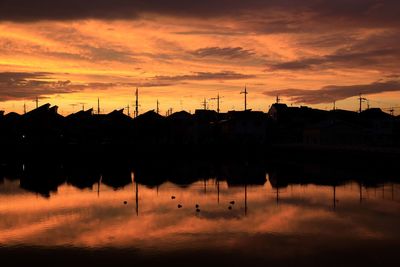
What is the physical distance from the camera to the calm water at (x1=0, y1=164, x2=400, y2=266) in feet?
62.2

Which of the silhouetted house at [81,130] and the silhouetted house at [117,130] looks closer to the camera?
the silhouetted house at [81,130]

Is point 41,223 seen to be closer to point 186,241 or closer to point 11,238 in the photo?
point 11,238

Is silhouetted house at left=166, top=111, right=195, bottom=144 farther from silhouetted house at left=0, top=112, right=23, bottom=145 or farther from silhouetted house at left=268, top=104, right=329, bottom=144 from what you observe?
silhouetted house at left=0, top=112, right=23, bottom=145

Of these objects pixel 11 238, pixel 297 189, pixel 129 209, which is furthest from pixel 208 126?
pixel 11 238

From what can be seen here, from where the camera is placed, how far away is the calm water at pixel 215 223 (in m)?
19.0

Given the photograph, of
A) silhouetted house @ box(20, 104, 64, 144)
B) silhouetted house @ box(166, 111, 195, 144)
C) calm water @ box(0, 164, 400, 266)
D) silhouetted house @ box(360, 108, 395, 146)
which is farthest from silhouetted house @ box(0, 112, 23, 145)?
silhouetted house @ box(360, 108, 395, 146)

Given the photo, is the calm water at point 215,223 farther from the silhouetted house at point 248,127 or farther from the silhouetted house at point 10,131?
the silhouetted house at point 248,127

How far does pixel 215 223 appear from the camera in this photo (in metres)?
23.9

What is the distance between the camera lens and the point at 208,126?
Answer: 95.6 m

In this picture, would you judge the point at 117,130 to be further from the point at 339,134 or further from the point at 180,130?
the point at 339,134

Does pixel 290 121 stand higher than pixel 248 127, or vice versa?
pixel 290 121

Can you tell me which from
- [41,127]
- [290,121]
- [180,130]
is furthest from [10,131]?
[290,121]

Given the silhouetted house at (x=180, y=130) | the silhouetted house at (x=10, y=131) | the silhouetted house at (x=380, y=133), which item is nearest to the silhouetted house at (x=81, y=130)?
the silhouetted house at (x=10, y=131)

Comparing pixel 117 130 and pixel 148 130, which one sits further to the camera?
pixel 117 130
